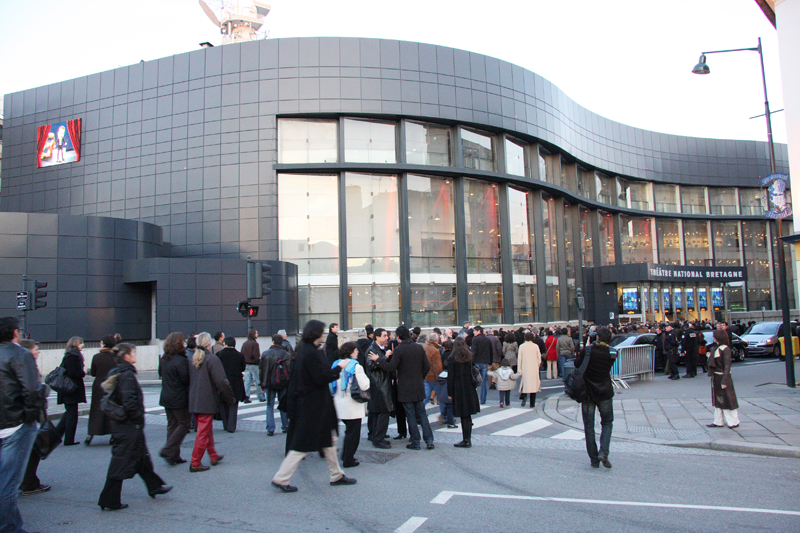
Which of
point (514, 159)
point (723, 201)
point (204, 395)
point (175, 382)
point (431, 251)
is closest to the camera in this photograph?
point (204, 395)

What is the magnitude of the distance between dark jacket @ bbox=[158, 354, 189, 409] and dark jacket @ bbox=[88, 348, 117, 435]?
35.8 inches

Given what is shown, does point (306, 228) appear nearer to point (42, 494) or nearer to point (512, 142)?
point (512, 142)

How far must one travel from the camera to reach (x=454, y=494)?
6582 millimetres

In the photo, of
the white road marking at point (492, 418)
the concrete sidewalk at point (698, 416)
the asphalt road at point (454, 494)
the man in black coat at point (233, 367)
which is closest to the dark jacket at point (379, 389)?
the asphalt road at point (454, 494)

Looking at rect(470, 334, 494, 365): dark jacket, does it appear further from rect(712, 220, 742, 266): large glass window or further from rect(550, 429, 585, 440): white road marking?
rect(712, 220, 742, 266): large glass window

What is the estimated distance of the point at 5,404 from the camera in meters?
5.20

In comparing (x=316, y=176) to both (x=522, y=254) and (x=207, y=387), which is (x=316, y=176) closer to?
(x=522, y=254)

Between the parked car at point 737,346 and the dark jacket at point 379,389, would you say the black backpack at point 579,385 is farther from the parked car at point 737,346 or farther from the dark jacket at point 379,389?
the parked car at point 737,346

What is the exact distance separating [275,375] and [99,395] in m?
2.84

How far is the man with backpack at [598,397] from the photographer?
25.5 ft

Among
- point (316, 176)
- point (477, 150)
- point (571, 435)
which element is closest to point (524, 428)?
point (571, 435)

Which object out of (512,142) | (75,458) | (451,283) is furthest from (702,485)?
(512,142)

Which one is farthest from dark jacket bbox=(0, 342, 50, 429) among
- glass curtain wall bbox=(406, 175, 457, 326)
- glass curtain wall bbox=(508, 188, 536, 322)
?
glass curtain wall bbox=(508, 188, 536, 322)

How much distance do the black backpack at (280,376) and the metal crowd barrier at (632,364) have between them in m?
10.2
